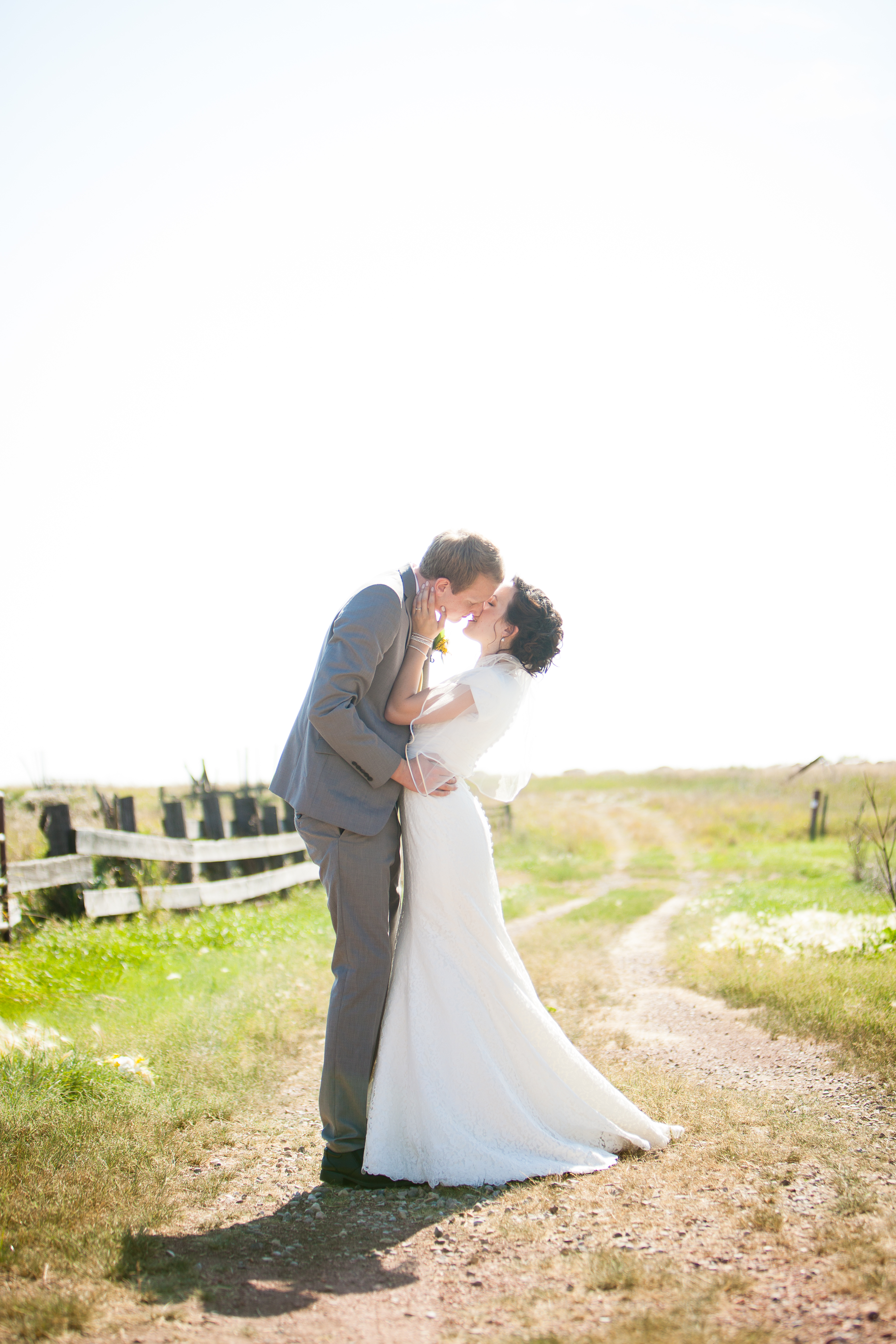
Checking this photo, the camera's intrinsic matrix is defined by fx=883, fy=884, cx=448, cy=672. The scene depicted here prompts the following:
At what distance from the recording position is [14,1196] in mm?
2709

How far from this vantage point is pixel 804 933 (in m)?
7.84

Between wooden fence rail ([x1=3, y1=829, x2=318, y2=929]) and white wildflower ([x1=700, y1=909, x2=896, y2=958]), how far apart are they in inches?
165

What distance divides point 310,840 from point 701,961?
491 centimetres

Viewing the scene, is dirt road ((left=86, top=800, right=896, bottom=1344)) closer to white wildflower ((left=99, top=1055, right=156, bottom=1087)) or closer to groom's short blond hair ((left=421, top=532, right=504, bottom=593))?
white wildflower ((left=99, top=1055, right=156, bottom=1087))

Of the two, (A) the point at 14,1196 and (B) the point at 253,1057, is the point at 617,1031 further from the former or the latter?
(A) the point at 14,1196

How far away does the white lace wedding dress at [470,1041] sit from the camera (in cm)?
328

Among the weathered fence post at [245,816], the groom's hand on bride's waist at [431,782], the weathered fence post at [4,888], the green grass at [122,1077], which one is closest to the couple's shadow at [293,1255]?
the green grass at [122,1077]

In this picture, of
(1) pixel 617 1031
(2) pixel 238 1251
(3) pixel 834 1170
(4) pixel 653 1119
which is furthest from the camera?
(1) pixel 617 1031

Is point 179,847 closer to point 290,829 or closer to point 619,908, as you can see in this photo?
point 290,829

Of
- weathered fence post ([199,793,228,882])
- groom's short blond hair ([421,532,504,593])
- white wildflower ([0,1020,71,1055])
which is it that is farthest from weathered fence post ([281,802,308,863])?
groom's short blond hair ([421,532,504,593])

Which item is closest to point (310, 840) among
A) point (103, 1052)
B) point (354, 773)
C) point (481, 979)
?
point (354, 773)

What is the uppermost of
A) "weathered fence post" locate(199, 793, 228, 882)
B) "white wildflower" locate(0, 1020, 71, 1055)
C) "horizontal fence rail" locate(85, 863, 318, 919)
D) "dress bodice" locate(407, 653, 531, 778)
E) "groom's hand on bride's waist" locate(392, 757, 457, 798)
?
"dress bodice" locate(407, 653, 531, 778)

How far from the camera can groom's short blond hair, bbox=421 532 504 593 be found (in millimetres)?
3480

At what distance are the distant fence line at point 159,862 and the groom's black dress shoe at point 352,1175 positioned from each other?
422 cm
